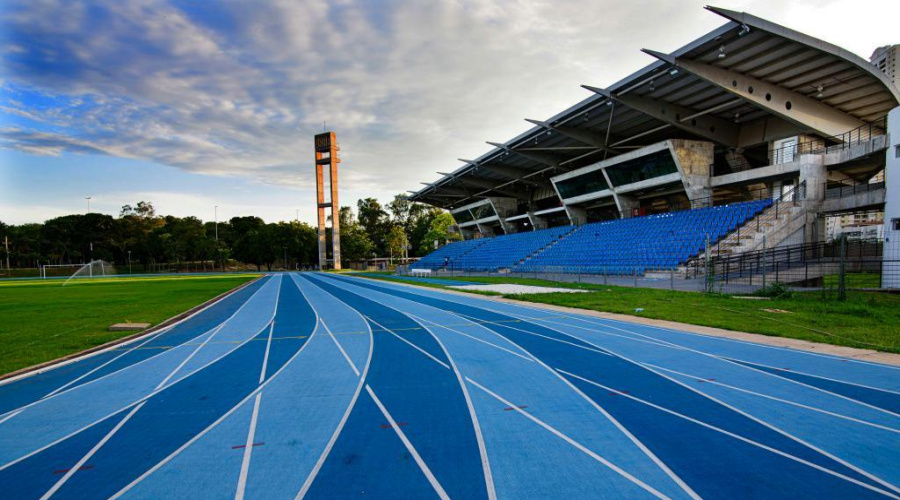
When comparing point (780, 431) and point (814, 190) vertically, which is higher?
point (814, 190)

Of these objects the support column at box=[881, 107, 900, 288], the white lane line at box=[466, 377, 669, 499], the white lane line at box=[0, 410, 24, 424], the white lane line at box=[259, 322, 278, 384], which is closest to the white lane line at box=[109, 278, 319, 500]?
the white lane line at box=[259, 322, 278, 384]

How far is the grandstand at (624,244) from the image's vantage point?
21.4m

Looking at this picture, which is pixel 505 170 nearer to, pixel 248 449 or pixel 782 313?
pixel 782 313

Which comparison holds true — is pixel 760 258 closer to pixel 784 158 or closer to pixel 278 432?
pixel 784 158

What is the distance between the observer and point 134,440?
3885 mm

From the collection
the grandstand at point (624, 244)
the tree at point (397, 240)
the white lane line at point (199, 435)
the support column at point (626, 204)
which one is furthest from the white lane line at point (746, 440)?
the tree at point (397, 240)

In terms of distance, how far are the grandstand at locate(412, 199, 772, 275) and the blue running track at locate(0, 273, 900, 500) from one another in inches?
457

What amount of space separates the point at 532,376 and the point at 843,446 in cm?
321

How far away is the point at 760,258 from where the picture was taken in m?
18.2

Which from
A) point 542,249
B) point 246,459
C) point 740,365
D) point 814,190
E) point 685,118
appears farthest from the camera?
point 542,249

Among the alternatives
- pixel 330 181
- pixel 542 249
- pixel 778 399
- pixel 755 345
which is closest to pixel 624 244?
pixel 542 249

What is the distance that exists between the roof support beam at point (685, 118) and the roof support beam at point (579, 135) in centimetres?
586

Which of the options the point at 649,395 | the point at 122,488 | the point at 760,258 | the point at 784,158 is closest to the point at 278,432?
the point at 122,488

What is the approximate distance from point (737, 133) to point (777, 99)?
559 centimetres
